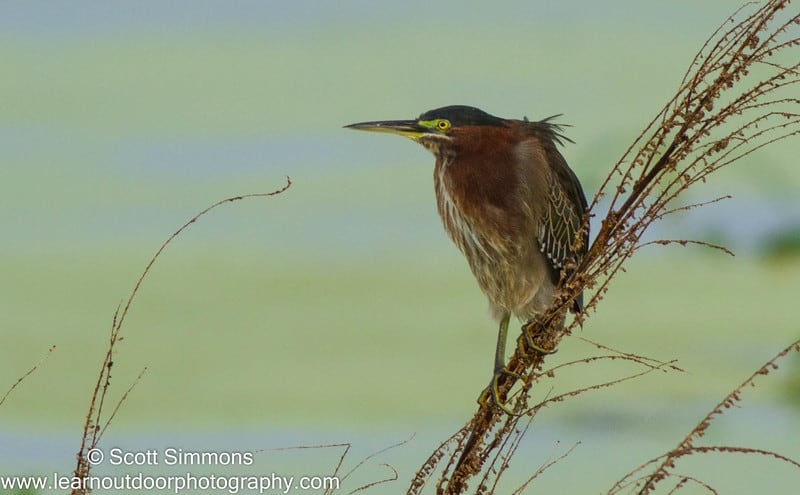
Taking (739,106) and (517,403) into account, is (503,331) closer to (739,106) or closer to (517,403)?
(517,403)

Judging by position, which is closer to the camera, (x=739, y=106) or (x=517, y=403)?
(x=739, y=106)

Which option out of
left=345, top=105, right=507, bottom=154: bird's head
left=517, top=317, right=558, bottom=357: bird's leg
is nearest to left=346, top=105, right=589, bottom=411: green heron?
left=345, top=105, right=507, bottom=154: bird's head

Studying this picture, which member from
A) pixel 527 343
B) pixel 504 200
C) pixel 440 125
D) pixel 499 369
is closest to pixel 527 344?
pixel 527 343

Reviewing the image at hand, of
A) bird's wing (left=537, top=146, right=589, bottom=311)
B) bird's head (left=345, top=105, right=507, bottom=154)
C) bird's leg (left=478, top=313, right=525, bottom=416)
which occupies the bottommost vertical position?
bird's leg (left=478, top=313, right=525, bottom=416)

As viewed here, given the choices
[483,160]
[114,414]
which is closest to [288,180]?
[114,414]

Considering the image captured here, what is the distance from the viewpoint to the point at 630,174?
2.75m

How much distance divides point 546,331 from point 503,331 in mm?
1129

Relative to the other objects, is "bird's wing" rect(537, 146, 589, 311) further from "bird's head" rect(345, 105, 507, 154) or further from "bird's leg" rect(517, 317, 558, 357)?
"bird's leg" rect(517, 317, 558, 357)

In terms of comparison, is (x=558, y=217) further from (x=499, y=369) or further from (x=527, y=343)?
(x=527, y=343)

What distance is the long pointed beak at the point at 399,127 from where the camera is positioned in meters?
4.16

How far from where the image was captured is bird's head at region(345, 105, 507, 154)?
13.4 feet

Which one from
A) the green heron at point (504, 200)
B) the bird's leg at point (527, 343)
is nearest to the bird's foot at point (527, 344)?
the bird's leg at point (527, 343)

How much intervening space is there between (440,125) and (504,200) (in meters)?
0.43

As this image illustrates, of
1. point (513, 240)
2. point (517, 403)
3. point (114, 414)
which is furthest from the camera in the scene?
point (513, 240)
